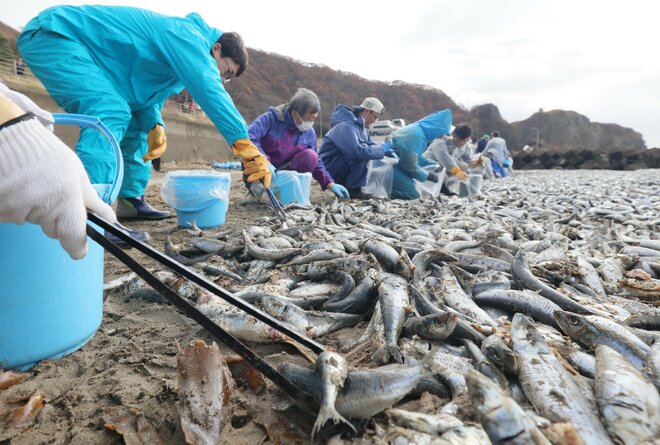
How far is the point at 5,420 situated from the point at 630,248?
5.18 metres

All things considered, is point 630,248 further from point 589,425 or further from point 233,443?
point 233,443

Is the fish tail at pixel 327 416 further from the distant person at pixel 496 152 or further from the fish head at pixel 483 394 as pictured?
the distant person at pixel 496 152

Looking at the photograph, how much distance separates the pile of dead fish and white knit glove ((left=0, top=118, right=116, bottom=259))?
39.0 inches

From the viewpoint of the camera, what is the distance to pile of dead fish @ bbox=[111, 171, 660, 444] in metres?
1.35

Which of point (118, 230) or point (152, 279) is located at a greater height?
point (118, 230)

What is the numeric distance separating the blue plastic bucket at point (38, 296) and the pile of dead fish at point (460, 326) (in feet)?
2.23

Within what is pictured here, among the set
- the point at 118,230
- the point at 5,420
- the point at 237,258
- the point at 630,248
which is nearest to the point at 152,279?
the point at 118,230

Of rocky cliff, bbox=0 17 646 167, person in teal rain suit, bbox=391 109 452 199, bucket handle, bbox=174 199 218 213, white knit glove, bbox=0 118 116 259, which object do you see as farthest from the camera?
rocky cliff, bbox=0 17 646 167

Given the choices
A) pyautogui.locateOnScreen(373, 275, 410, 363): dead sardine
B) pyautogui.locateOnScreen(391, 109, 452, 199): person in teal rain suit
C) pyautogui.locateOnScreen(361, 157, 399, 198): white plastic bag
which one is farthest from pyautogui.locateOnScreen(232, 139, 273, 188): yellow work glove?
pyautogui.locateOnScreen(391, 109, 452, 199): person in teal rain suit

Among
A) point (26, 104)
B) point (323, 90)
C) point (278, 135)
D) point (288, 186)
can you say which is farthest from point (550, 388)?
point (323, 90)

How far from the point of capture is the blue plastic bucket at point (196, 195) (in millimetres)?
4457

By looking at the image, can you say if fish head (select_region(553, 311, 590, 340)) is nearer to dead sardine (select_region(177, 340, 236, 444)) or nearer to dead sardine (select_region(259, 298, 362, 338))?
dead sardine (select_region(259, 298, 362, 338))

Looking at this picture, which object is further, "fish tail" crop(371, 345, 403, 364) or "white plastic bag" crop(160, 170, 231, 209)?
"white plastic bag" crop(160, 170, 231, 209)

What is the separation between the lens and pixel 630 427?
4.39 ft
